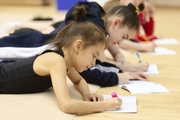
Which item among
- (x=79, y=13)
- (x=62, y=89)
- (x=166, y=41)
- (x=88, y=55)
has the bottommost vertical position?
(x=166, y=41)

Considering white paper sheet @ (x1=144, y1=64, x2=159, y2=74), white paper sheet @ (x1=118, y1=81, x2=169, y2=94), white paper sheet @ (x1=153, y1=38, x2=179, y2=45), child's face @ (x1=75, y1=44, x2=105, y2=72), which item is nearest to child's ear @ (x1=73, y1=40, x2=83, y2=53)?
child's face @ (x1=75, y1=44, x2=105, y2=72)

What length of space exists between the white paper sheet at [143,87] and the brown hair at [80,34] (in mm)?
408

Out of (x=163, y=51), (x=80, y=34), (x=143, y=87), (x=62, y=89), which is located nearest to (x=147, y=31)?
(x=163, y=51)

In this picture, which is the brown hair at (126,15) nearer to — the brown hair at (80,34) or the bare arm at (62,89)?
the brown hair at (80,34)

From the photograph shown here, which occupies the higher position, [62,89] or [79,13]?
[79,13]

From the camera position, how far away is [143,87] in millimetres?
2066

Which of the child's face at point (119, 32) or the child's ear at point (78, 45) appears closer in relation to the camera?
the child's ear at point (78, 45)

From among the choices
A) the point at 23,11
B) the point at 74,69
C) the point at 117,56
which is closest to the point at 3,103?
the point at 74,69

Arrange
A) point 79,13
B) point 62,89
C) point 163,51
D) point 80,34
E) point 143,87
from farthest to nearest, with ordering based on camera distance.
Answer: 1. point 163,51
2. point 143,87
3. point 79,13
4. point 80,34
5. point 62,89

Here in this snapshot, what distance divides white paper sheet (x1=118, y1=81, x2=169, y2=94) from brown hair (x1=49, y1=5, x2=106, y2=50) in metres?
0.41

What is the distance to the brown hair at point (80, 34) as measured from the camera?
1.70 meters

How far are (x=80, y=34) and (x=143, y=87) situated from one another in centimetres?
54

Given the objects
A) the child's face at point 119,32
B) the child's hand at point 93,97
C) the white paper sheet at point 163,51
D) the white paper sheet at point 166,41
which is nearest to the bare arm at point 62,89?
the child's hand at point 93,97

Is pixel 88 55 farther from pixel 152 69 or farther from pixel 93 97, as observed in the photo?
pixel 152 69
